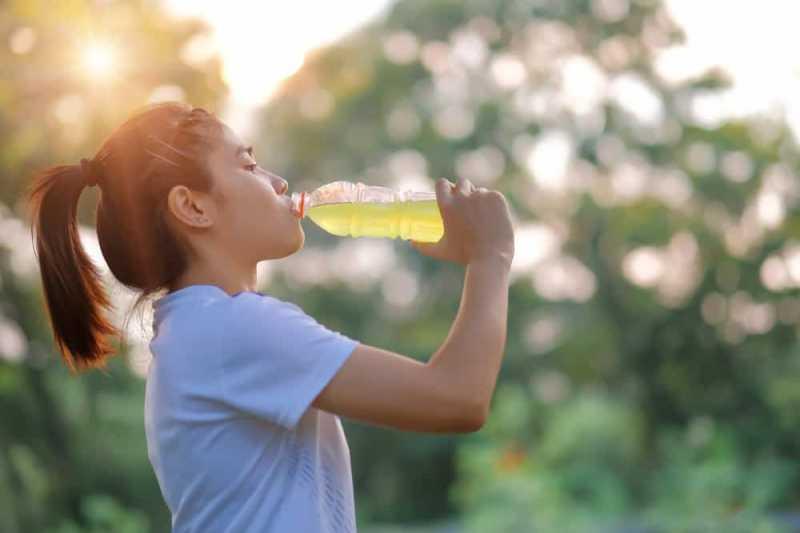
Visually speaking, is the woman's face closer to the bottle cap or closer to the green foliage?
the bottle cap

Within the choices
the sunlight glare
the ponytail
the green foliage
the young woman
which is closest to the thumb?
the young woman

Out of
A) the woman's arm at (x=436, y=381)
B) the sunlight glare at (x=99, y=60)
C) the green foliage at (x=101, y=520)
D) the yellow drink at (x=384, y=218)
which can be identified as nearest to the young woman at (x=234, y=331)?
the woman's arm at (x=436, y=381)

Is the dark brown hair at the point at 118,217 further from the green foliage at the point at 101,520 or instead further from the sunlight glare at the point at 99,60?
the green foliage at the point at 101,520

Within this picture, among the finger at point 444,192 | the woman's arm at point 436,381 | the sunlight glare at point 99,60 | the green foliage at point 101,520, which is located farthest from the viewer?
the green foliage at point 101,520

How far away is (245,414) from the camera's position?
1.01m

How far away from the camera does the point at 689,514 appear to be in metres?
7.77

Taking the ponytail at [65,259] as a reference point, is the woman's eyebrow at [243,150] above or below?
above

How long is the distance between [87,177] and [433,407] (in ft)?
1.43

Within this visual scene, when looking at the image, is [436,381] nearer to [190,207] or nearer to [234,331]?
[234,331]

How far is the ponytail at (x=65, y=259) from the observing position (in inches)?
46.3

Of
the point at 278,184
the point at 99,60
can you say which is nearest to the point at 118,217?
the point at 278,184

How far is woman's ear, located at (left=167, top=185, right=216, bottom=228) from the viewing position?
1093mm

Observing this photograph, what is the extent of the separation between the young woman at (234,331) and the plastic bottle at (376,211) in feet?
0.35

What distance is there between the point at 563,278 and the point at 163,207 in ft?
29.5
